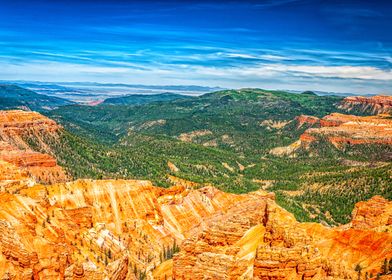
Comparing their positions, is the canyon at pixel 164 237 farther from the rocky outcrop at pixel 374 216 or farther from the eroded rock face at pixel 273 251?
the rocky outcrop at pixel 374 216

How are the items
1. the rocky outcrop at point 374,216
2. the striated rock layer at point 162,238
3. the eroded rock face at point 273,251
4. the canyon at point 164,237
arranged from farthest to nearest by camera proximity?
the rocky outcrop at point 374,216
the canyon at point 164,237
the striated rock layer at point 162,238
the eroded rock face at point 273,251

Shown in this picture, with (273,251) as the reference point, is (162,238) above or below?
below

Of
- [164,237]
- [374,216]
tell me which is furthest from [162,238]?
[374,216]

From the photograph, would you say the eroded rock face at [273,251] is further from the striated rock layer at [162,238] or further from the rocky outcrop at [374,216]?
the rocky outcrop at [374,216]

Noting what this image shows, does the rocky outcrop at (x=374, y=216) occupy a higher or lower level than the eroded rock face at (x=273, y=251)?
lower

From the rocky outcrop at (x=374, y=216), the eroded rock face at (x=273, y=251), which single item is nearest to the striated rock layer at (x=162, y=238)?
the eroded rock face at (x=273, y=251)

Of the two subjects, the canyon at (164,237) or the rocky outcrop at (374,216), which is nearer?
the canyon at (164,237)

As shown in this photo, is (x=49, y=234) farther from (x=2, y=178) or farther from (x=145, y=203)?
(x=2, y=178)

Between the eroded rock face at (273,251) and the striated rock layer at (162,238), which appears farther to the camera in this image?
the striated rock layer at (162,238)

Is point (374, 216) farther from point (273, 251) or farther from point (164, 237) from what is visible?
point (273, 251)

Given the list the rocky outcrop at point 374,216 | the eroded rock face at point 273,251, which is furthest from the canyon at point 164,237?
the rocky outcrop at point 374,216

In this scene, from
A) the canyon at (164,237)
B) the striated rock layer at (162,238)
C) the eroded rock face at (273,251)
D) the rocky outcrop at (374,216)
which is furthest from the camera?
the rocky outcrop at (374,216)
